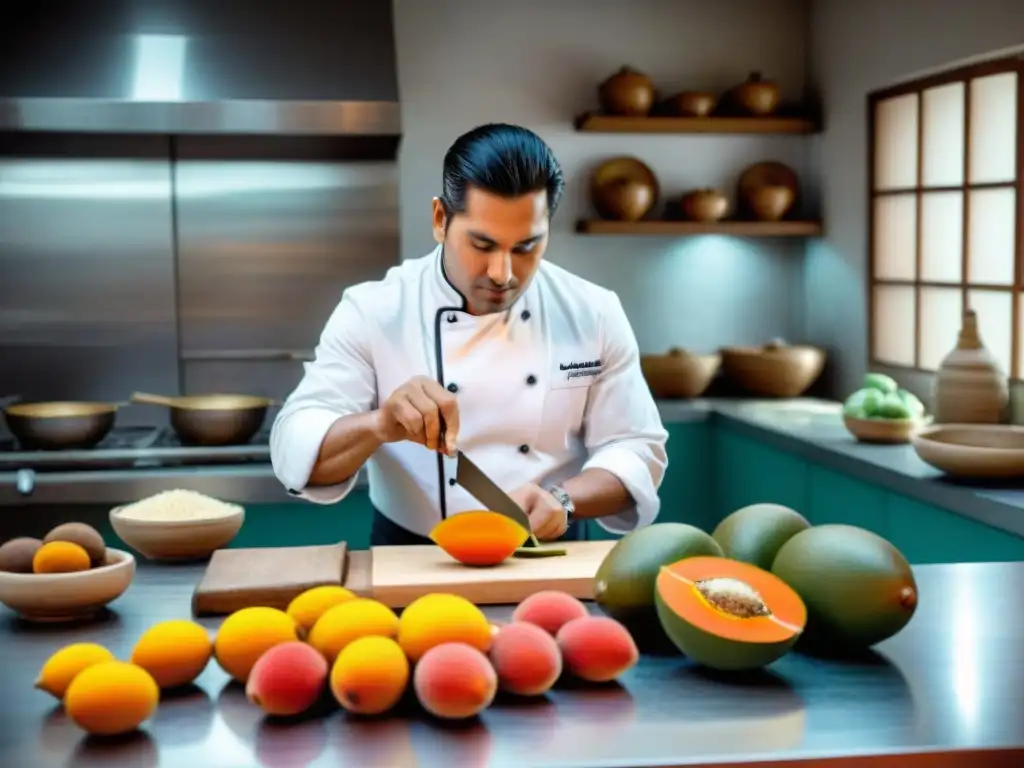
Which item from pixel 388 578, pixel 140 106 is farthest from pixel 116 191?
pixel 388 578

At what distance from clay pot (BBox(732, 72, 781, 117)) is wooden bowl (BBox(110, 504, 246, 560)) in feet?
10.8

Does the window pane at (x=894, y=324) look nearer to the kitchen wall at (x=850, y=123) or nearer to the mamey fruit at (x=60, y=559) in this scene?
the kitchen wall at (x=850, y=123)

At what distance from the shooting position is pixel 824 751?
1083 millimetres

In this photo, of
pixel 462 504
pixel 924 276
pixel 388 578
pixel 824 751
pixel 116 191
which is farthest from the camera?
pixel 116 191

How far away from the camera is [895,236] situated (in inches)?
173

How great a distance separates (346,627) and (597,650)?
247mm

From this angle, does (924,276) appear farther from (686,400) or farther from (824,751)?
(824,751)

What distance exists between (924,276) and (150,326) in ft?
8.89

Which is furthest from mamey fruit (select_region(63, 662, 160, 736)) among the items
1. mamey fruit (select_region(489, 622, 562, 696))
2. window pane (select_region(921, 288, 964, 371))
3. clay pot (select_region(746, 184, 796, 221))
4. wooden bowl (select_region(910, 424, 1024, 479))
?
clay pot (select_region(746, 184, 796, 221))

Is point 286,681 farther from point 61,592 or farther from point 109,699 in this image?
point 61,592

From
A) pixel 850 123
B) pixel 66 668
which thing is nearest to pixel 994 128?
pixel 850 123

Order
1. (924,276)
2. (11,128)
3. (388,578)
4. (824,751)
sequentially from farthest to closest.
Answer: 1. (924,276)
2. (11,128)
3. (388,578)
4. (824,751)

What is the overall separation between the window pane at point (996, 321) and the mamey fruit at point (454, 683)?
283cm

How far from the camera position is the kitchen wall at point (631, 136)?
186 inches
